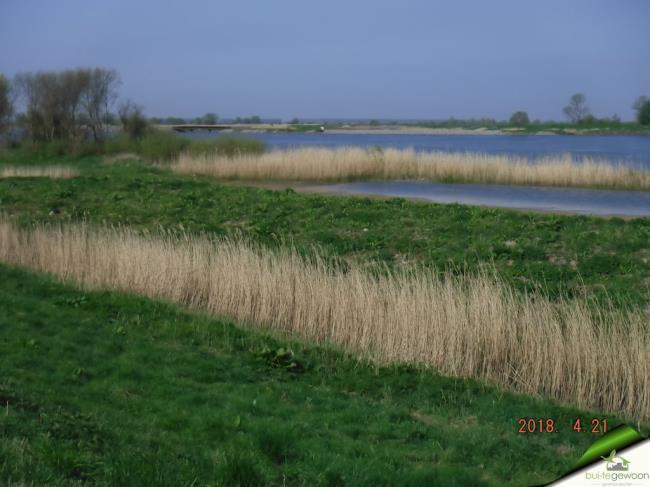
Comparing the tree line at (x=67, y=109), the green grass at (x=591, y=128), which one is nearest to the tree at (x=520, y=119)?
the green grass at (x=591, y=128)

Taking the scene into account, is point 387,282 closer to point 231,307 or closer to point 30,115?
point 231,307

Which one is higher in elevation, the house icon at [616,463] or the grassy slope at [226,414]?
the house icon at [616,463]

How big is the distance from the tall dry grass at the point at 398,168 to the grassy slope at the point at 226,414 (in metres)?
20.9

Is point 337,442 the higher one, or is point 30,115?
point 30,115

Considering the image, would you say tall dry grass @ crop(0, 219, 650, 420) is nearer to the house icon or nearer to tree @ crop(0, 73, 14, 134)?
the house icon

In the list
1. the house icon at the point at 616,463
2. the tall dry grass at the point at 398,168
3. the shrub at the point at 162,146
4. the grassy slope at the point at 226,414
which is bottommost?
the grassy slope at the point at 226,414

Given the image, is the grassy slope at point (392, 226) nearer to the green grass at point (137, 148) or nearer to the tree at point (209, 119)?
the green grass at point (137, 148)

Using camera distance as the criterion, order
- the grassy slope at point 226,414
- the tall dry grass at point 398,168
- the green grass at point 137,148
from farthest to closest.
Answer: the green grass at point 137,148 < the tall dry grass at point 398,168 < the grassy slope at point 226,414

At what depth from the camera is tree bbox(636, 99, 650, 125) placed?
271 ft

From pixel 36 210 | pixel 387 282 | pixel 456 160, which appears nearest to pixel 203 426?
pixel 387 282

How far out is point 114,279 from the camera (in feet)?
41.4

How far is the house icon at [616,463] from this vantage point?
13.8ft

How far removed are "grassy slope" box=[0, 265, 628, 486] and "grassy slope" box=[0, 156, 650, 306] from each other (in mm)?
3777

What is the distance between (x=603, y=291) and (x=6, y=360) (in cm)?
803
